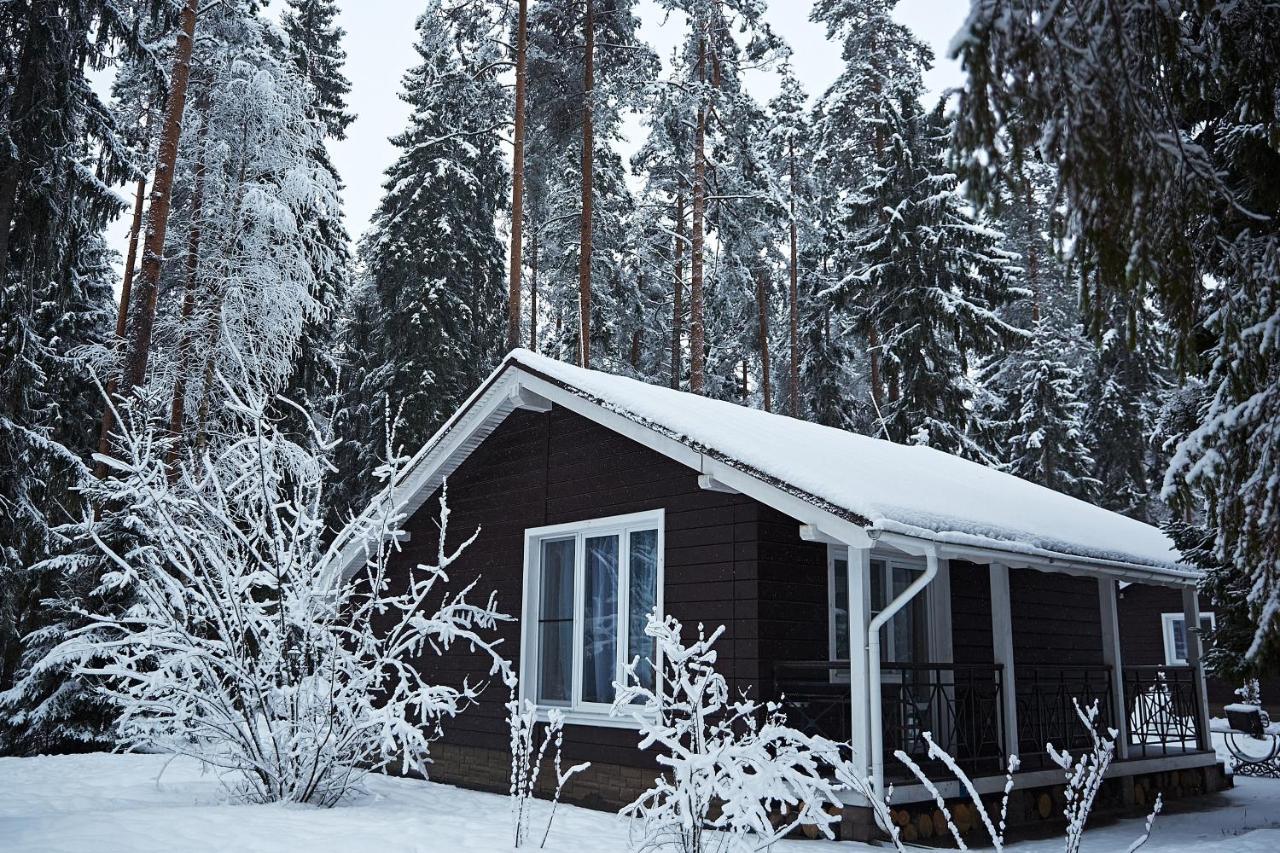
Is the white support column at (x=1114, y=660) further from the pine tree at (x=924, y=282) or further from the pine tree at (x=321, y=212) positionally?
the pine tree at (x=321, y=212)

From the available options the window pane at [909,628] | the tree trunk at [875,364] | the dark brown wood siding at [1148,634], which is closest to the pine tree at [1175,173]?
the window pane at [909,628]

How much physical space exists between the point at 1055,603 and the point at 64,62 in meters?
13.5

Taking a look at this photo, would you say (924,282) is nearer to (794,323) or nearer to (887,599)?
(794,323)

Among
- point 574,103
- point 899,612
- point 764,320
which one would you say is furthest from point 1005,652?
point 764,320

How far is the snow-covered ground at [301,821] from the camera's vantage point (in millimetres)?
5629

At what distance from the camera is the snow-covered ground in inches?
222

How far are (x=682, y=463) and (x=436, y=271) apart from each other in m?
16.7

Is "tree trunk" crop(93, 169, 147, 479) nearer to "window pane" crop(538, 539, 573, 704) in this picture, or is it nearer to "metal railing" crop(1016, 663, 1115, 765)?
"window pane" crop(538, 539, 573, 704)

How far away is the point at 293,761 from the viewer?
7234mm

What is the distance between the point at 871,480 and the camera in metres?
7.91

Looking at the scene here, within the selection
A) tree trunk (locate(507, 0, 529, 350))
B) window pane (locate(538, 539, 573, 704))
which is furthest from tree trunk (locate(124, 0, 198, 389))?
window pane (locate(538, 539, 573, 704))

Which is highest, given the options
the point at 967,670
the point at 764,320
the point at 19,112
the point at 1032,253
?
the point at 1032,253

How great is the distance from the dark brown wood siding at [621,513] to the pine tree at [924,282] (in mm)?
10612

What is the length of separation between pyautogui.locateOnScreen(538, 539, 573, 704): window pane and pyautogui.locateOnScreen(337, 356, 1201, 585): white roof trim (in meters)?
1.49
